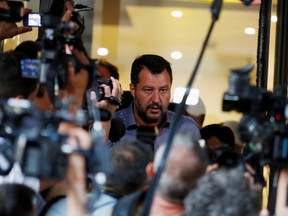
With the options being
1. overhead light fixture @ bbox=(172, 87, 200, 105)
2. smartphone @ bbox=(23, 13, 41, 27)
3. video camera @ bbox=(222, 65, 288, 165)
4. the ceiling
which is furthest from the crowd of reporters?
the ceiling

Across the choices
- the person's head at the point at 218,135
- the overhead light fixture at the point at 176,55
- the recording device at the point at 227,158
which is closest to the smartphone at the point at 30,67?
the recording device at the point at 227,158

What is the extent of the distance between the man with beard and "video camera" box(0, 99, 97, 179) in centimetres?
226

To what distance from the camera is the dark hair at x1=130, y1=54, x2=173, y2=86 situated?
610cm

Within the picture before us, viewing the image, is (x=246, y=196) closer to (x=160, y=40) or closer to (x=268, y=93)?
(x=268, y=93)

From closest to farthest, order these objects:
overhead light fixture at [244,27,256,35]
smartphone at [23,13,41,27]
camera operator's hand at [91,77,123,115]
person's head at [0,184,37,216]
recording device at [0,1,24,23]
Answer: person's head at [0,184,37,216]
recording device at [0,1,24,23]
smartphone at [23,13,41,27]
camera operator's hand at [91,77,123,115]
overhead light fixture at [244,27,256,35]

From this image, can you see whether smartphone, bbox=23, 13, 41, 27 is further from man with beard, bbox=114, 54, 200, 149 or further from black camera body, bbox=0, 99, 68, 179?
black camera body, bbox=0, 99, 68, 179

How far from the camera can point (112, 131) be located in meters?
5.52

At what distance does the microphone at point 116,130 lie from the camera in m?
5.51

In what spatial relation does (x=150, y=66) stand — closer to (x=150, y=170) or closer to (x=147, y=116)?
(x=147, y=116)

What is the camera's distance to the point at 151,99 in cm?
604

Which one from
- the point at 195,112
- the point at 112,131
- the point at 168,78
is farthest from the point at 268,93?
the point at 195,112

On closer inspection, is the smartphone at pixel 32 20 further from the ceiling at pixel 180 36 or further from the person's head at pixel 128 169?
the ceiling at pixel 180 36

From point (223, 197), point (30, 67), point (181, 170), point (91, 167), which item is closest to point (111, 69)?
point (30, 67)

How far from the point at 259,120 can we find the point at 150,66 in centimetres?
234
